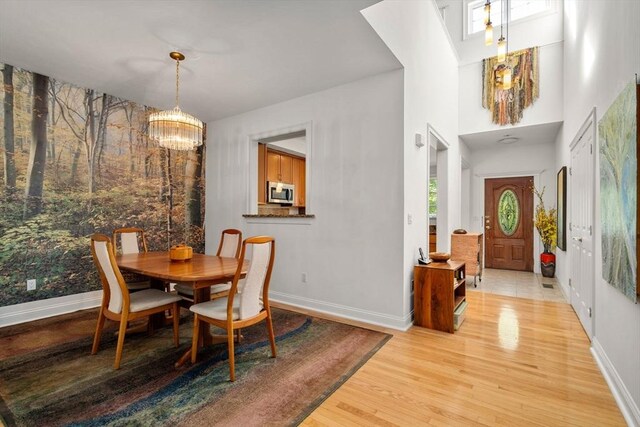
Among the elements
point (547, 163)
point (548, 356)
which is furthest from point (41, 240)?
point (547, 163)

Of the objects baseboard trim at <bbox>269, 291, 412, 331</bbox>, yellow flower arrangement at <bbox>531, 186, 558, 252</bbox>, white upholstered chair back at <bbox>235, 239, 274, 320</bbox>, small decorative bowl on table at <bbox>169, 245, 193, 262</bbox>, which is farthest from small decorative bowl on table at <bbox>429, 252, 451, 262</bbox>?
yellow flower arrangement at <bbox>531, 186, 558, 252</bbox>

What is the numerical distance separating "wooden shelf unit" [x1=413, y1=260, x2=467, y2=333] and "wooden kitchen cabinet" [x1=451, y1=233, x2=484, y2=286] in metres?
1.82

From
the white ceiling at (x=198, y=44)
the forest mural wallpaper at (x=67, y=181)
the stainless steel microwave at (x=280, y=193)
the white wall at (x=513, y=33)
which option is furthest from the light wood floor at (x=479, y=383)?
the white wall at (x=513, y=33)

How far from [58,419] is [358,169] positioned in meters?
3.03

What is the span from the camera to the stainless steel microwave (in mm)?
5484

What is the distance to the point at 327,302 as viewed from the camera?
3.59 metres

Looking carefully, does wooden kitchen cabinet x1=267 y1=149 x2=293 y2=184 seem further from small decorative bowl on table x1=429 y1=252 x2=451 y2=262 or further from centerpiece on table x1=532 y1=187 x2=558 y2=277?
centerpiece on table x1=532 y1=187 x2=558 y2=277

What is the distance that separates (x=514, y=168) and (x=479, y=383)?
579 centimetres

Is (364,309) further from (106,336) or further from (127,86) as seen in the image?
(127,86)

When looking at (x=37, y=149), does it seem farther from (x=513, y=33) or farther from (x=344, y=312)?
(x=513, y=33)

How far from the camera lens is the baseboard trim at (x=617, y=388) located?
167 centimetres

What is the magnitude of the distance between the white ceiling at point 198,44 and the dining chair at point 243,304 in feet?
5.78

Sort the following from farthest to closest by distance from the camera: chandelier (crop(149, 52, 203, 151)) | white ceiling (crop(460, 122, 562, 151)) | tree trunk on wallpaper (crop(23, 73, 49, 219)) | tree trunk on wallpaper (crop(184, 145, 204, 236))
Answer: white ceiling (crop(460, 122, 562, 151)) < tree trunk on wallpaper (crop(184, 145, 204, 236)) < tree trunk on wallpaper (crop(23, 73, 49, 219)) < chandelier (crop(149, 52, 203, 151))

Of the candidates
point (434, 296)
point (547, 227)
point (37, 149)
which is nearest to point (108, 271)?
point (37, 149)
